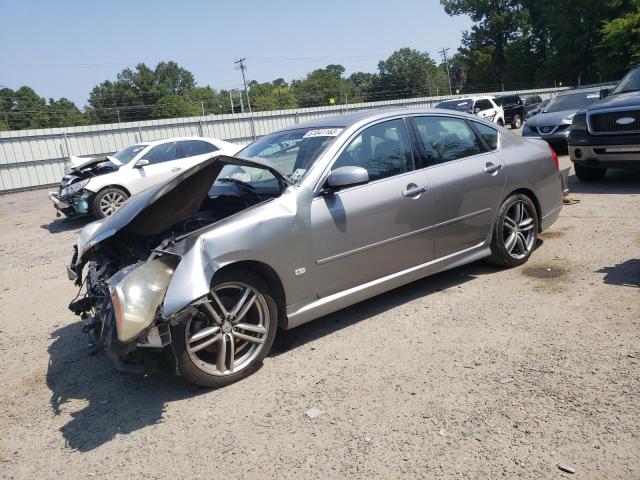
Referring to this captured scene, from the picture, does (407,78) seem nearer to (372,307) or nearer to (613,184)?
(613,184)

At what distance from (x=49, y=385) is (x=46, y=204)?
13.6 metres

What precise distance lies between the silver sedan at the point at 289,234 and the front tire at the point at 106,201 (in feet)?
22.4

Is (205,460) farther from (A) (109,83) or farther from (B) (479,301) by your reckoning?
(A) (109,83)

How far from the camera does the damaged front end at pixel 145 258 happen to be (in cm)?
313

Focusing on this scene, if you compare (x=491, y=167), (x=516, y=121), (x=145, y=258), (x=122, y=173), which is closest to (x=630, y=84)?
(x=491, y=167)

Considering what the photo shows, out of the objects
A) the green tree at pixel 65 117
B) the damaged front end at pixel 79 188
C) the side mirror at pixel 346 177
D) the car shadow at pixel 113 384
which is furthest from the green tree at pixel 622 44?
the side mirror at pixel 346 177

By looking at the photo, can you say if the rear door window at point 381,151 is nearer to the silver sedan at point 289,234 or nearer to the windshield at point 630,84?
the silver sedan at point 289,234

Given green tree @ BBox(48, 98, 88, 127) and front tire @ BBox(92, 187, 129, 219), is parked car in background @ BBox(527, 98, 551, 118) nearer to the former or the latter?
front tire @ BBox(92, 187, 129, 219)

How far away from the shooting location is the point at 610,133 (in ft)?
26.9

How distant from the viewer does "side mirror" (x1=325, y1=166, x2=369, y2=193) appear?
3.92m

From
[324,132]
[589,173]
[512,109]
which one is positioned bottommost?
[589,173]

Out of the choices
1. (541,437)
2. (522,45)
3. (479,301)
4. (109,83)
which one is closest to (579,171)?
(479,301)

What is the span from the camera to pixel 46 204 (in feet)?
52.1

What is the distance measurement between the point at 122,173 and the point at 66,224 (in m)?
1.85
